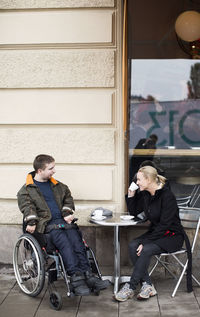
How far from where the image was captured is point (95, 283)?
491cm

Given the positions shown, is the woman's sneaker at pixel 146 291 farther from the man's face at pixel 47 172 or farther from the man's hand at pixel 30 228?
the man's face at pixel 47 172

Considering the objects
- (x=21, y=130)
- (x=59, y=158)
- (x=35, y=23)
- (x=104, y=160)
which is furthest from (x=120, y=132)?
(x=35, y=23)

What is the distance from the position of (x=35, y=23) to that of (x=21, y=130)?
1209mm

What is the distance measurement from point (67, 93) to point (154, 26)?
1.34 meters

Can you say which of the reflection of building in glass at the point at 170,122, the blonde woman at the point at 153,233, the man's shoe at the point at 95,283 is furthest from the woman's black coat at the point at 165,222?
the reflection of building in glass at the point at 170,122

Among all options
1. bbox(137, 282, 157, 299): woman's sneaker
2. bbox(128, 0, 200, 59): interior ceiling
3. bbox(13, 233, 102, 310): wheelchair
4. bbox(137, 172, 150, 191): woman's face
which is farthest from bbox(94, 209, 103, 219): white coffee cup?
bbox(128, 0, 200, 59): interior ceiling

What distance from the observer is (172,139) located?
6.39m

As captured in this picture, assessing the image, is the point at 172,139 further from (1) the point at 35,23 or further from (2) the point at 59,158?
(1) the point at 35,23

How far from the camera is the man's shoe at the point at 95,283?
490 cm

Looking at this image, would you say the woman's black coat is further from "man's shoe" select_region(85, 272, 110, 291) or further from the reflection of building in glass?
the reflection of building in glass

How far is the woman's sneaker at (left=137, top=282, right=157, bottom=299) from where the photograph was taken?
197 inches

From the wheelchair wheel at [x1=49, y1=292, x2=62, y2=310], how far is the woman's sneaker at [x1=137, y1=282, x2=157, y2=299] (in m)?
0.76

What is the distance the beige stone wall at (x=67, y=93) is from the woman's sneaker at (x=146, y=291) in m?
1.12

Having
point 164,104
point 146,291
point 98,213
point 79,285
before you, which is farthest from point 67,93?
point 146,291
